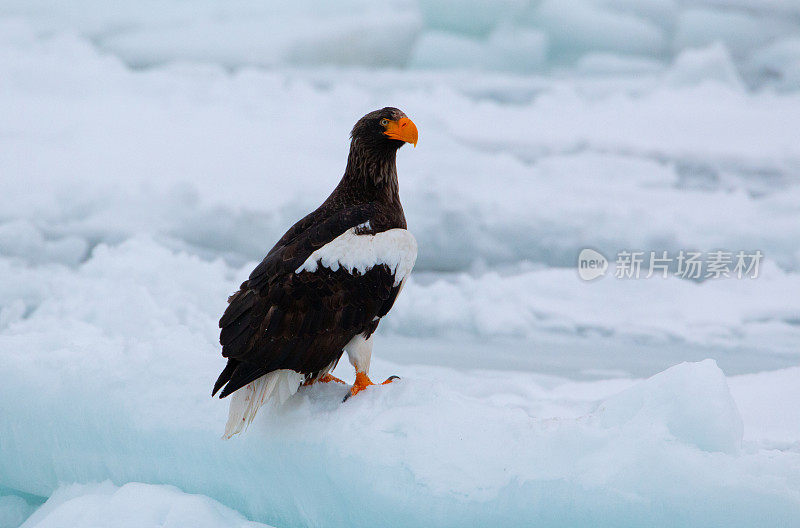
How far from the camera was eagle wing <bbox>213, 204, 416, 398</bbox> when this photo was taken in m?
3.08

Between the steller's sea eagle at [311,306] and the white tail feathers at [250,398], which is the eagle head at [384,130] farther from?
the white tail feathers at [250,398]

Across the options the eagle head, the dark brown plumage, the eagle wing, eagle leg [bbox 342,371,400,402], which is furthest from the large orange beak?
eagle leg [bbox 342,371,400,402]

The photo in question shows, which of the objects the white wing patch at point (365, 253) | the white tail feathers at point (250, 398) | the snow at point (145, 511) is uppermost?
the white wing patch at point (365, 253)

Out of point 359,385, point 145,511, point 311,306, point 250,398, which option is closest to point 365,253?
point 311,306

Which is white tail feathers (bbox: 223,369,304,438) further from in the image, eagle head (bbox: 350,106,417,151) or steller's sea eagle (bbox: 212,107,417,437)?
eagle head (bbox: 350,106,417,151)

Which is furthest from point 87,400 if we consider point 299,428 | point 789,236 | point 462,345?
point 789,236

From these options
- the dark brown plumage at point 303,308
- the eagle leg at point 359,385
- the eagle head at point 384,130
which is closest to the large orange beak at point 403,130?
the eagle head at point 384,130

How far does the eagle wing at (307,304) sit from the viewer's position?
121 inches

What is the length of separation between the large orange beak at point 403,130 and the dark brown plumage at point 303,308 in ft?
1.06

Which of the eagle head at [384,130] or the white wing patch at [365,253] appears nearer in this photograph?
the white wing patch at [365,253]

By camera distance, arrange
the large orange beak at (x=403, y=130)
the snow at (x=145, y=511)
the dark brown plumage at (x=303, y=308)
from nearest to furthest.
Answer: the dark brown plumage at (x=303, y=308), the snow at (x=145, y=511), the large orange beak at (x=403, y=130)

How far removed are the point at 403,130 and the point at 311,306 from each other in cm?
86

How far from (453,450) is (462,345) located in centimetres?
468

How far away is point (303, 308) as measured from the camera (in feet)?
10.3
